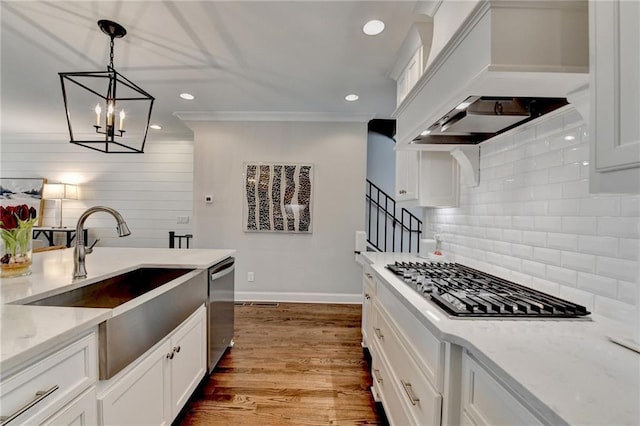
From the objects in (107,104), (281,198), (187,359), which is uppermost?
(107,104)

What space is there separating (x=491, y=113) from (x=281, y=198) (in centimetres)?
292

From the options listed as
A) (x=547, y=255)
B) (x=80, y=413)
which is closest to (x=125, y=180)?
(x=80, y=413)

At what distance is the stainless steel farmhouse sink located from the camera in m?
1.07

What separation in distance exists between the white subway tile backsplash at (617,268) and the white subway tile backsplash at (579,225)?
114 millimetres

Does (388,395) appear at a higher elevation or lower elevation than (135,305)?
lower

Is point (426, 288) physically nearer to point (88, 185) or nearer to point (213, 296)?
point (213, 296)

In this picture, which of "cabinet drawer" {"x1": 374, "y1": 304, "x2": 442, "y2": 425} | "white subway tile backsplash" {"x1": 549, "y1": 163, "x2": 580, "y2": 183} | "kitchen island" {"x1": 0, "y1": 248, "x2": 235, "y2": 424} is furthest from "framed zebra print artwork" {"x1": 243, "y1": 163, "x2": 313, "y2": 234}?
"white subway tile backsplash" {"x1": 549, "y1": 163, "x2": 580, "y2": 183}

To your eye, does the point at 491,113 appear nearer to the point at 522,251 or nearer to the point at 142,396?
the point at 522,251

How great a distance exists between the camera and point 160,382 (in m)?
1.42

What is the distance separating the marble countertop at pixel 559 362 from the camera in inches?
21.6

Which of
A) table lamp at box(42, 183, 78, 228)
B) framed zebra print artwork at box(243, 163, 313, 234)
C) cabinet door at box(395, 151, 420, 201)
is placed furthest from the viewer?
table lamp at box(42, 183, 78, 228)

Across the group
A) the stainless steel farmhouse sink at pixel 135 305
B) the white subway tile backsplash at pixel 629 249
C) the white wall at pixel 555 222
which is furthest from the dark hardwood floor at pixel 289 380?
the white subway tile backsplash at pixel 629 249

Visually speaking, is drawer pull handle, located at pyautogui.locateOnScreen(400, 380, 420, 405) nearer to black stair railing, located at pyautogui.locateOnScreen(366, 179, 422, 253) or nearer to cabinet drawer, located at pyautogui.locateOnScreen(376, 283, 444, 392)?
cabinet drawer, located at pyautogui.locateOnScreen(376, 283, 444, 392)

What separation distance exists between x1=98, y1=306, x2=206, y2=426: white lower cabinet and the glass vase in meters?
0.76
